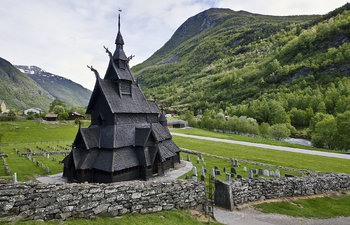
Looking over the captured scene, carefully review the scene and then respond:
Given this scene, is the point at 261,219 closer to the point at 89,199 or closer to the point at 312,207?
the point at 312,207

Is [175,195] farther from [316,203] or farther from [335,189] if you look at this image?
[335,189]

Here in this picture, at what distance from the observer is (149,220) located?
9305mm

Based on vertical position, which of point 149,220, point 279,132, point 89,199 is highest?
point 89,199

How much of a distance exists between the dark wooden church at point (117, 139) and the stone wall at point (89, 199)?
916 cm

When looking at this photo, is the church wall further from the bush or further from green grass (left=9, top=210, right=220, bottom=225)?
the bush

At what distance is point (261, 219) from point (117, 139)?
15265mm

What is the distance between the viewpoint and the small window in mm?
23828

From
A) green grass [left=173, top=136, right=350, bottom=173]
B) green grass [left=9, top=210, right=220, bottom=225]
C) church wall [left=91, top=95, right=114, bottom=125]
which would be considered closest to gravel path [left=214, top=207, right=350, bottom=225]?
green grass [left=9, top=210, right=220, bottom=225]

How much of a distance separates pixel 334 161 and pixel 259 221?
28836 mm

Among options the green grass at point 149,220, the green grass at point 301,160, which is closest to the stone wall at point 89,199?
the green grass at point 149,220

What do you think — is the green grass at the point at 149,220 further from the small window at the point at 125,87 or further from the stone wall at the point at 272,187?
the small window at the point at 125,87

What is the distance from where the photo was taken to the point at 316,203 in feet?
51.4

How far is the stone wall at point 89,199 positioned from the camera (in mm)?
7426

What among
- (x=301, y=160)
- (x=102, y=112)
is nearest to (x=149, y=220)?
(x=102, y=112)
